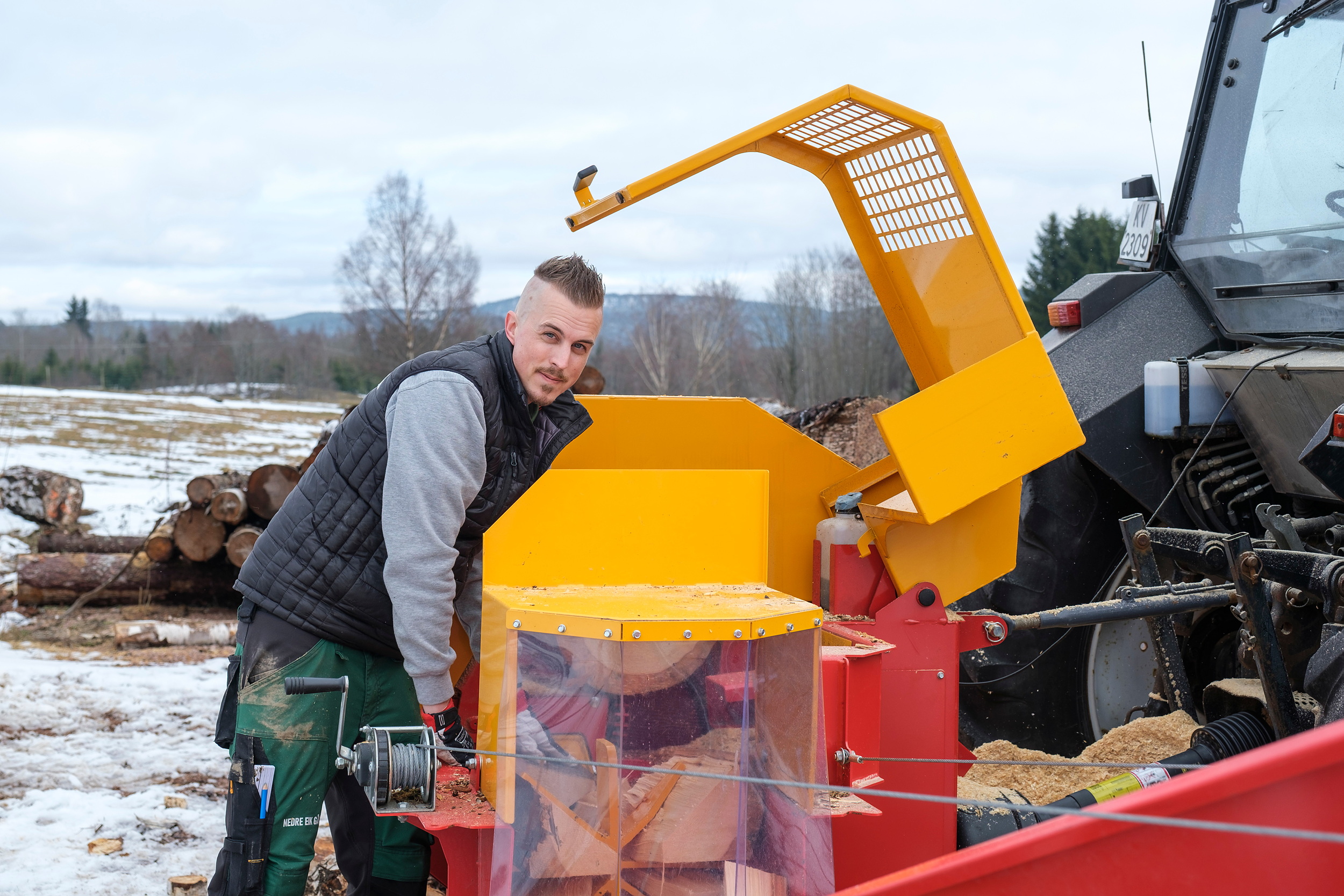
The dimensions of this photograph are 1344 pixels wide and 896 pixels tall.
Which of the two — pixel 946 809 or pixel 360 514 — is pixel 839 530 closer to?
pixel 946 809

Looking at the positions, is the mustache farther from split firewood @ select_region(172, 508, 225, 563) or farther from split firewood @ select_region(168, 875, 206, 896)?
split firewood @ select_region(172, 508, 225, 563)

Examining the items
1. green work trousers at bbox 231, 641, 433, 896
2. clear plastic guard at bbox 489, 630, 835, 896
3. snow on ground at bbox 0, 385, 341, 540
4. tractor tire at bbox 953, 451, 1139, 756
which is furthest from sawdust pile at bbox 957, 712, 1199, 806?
snow on ground at bbox 0, 385, 341, 540

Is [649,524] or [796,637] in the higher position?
[649,524]

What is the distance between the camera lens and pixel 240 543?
7105mm

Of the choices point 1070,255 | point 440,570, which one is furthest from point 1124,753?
point 1070,255

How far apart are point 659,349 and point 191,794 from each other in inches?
1381

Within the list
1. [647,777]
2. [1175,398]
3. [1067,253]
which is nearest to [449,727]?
[647,777]

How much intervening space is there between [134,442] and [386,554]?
62.8 feet

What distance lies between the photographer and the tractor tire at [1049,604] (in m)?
3.25

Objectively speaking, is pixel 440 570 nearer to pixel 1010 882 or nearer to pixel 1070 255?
pixel 1010 882

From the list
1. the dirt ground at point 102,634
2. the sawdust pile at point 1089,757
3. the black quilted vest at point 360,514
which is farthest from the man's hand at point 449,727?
the dirt ground at point 102,634

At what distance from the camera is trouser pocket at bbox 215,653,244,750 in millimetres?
2543

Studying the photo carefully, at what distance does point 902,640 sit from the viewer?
8.84ft

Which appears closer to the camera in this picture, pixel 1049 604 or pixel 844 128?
pixel 844 128
